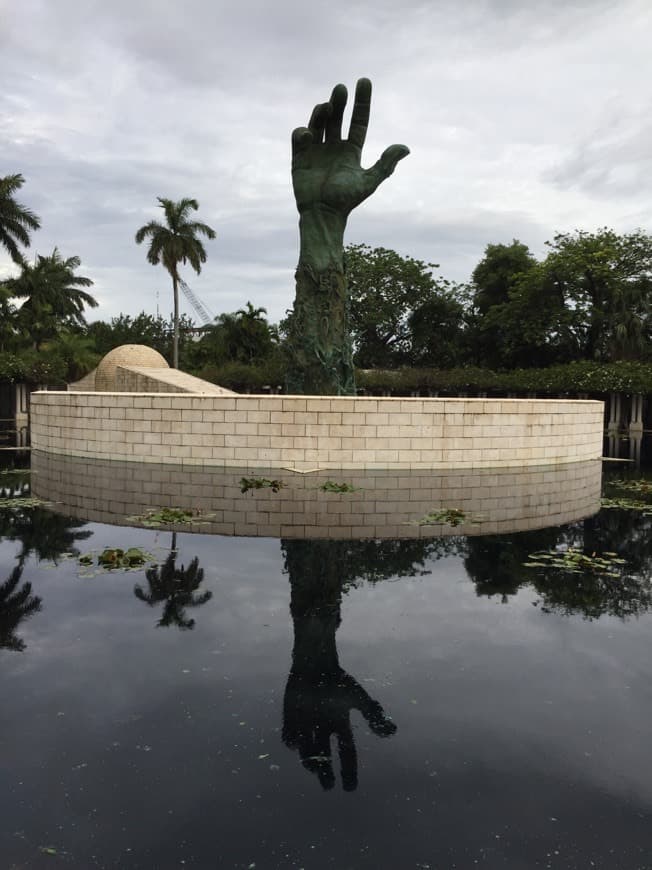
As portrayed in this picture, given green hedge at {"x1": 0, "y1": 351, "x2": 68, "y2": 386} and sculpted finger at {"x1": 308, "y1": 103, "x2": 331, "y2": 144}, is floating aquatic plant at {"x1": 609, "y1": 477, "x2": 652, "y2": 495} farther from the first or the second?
green hedge at {"x1": 0, "y1": 351, "x2": 68, "y2": 386}

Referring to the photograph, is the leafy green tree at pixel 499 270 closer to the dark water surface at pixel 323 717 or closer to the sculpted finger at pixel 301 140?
the sculpted finger at pixel 301 140

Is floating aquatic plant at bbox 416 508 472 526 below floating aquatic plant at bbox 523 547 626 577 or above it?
above

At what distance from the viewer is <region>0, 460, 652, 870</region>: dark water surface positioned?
2758 mm

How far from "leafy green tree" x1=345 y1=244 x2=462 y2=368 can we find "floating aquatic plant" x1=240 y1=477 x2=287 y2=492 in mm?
32361

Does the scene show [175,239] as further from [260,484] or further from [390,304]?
[260,484]

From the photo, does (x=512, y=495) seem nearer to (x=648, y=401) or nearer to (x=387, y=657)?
(x=387, y=657)

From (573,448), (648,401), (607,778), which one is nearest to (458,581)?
(607,778)

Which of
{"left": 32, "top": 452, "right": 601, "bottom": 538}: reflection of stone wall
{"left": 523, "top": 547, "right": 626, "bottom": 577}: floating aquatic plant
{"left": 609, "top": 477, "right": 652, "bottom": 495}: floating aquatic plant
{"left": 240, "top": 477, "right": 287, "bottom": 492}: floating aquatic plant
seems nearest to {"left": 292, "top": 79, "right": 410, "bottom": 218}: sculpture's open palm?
{"left": 32, "top": 452, "right": 601, "bottom": 538}: reflection of stone wall

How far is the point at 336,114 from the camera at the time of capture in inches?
656

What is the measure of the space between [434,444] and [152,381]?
11.2 meters

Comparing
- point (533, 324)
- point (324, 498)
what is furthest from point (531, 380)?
point (324, 498)

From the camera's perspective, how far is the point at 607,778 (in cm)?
323

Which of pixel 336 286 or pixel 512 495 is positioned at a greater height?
pixel 336 286

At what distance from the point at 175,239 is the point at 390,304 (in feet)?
43.9
